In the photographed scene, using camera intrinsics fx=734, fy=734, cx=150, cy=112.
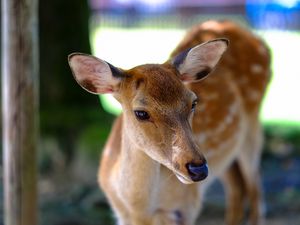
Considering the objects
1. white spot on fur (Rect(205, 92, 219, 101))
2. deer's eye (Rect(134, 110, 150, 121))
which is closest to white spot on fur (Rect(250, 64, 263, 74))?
white spot on fur (Rect(205, 92, 219, 101))

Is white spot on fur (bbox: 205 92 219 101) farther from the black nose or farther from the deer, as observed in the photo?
the black nose

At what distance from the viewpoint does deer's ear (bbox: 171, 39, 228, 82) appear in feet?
12.1

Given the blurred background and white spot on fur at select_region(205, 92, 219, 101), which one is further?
the blurred background

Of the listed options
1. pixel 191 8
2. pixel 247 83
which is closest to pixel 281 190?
pixel 247 83

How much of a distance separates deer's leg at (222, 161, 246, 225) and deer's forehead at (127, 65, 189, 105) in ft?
7.00

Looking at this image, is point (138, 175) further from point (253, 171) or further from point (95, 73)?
point (253, 171)

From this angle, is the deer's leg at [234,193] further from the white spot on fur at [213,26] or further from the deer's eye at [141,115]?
the deer's eye at [141,115]

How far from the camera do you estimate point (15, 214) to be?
4.23 m

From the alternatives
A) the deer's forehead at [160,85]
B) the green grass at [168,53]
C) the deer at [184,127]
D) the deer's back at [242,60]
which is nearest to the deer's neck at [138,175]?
the deer at [184,127]

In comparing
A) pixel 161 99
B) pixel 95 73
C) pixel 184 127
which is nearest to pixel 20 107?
pixel 95 73

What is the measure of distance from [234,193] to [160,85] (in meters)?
2.28

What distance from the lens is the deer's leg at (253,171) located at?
5426 mm

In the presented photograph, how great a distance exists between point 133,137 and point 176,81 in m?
0.35

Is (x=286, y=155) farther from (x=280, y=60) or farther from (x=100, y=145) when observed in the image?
(x=280, y=60)
